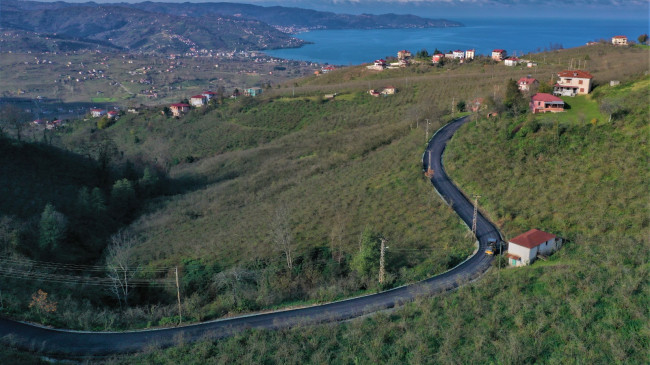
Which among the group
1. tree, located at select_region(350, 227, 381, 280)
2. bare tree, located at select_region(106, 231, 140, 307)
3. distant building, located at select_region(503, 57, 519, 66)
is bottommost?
bare tree, located at select_region(106, 231, 140, 307)

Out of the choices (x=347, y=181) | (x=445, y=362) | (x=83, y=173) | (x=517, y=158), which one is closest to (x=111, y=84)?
(x=83, y=173)

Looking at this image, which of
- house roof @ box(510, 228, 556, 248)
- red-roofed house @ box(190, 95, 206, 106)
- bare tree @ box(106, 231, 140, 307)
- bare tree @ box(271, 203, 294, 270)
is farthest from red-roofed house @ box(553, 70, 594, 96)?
red-roofed house @ box(190, 95, 206, 106)

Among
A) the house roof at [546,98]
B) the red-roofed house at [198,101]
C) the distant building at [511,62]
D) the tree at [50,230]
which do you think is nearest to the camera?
the tree at [50,230]

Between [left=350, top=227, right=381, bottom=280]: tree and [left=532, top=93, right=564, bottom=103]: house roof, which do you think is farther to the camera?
[left=532, top=93, right=564, bottom=103]: house roof

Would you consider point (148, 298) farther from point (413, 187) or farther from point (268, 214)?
point (413, 187)

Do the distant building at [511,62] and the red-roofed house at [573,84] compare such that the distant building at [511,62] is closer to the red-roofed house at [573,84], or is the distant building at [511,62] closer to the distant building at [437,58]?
the distant building at [437,58]

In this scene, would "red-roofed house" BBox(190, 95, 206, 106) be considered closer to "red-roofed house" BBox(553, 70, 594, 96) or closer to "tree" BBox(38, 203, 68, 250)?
"tree" BBox(38, 203, 68, 250)


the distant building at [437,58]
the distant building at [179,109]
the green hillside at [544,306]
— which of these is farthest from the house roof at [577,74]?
the distant building at [179,109]
